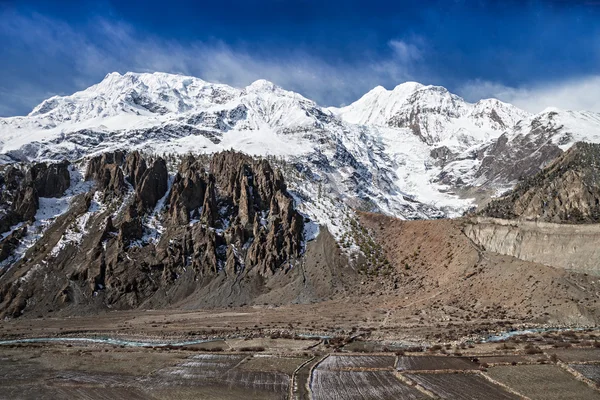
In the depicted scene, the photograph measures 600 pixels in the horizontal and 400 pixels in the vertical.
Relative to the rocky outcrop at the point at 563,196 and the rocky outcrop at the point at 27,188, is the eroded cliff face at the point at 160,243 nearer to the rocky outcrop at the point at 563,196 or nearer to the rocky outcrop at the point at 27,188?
the rocky outcrop at the point at 27,188

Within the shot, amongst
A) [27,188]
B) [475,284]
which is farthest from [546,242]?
[27,188]

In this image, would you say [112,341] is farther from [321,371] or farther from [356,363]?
[356,363]

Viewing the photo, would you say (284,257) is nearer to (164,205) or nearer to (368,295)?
(368,295)

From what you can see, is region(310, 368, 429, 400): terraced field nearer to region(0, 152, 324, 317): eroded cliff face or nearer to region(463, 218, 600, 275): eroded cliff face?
region(463, 218, 600, 275): eroded cliff face

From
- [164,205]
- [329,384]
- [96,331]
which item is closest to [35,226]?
[164,205]

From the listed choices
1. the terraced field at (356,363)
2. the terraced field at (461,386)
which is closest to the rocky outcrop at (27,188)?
the terraced field at (356,363)

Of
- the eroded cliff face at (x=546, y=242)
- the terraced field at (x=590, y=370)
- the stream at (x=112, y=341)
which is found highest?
the eroded cliff face at (x=546, y=242)
